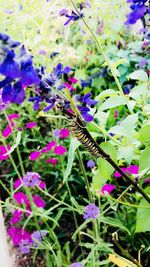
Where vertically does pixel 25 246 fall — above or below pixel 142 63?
below

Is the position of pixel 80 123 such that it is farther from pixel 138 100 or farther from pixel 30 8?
pixel 30 8

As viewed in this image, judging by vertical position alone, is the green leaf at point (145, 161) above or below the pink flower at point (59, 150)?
above

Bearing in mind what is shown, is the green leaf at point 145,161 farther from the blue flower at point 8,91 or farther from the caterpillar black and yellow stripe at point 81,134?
the blue flower at point 8,91

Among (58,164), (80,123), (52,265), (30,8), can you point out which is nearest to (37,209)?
(52,265)

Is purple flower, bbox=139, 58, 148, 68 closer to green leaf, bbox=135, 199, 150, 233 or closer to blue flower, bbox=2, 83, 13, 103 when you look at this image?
green leaf, bbox=135, 199, 150, 233

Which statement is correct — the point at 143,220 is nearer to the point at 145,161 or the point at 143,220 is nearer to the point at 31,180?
the point at 145,161

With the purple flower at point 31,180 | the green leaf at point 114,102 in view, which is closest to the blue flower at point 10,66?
the green leaf at point 114,102

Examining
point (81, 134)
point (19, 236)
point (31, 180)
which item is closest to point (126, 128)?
point (81, 134)

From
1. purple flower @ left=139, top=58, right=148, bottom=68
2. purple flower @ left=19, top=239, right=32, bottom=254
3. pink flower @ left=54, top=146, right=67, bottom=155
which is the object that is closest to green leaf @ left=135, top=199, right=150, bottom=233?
purple flower @ left=19, top=239, right=32, bottom=254
